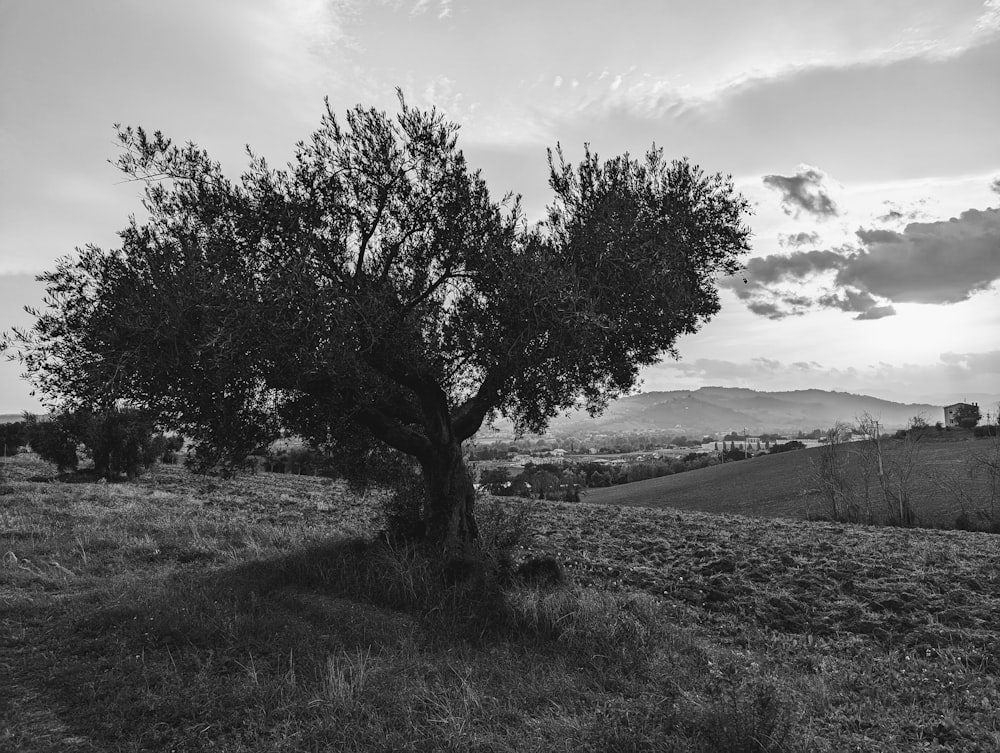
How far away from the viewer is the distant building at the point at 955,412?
80188 millimetres

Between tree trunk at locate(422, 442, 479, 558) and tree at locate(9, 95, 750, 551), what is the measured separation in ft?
0.13

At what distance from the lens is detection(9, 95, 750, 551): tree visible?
366 inches

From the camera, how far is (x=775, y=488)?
50.2 meters

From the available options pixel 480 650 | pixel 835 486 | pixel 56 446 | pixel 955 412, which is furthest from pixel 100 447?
pixel 955 412

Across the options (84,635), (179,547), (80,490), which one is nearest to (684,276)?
(84,635)

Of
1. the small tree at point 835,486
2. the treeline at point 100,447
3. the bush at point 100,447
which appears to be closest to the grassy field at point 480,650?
the small tree at point 835,486

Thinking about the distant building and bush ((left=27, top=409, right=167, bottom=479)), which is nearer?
bush ((left=27, top=409, right=167, bottom=479))

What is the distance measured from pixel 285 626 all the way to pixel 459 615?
2.55 m

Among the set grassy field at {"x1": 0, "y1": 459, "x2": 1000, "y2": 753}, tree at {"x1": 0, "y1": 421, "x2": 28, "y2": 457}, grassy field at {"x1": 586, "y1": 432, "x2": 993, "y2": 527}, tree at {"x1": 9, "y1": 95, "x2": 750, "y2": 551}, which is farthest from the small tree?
tree at {"x1": 0, "y1": 421, "x2": 28, "y2": 457}

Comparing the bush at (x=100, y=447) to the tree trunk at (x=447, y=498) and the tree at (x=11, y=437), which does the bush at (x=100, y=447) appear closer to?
the tree at (x=11, y=437)

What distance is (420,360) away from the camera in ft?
35.0

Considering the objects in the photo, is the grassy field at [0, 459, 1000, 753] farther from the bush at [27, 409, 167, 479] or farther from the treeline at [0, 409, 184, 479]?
the bush at [27, 409, 167, 479]

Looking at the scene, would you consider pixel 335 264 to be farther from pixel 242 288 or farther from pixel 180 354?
pixel 180 354

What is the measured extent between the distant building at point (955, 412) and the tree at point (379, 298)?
283 feet
